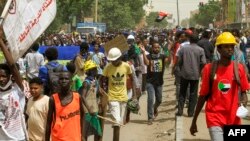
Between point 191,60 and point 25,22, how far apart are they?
642 cm

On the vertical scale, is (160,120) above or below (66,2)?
below

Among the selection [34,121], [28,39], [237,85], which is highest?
[28,39]

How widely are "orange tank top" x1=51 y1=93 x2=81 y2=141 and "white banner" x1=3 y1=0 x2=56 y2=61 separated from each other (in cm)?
63

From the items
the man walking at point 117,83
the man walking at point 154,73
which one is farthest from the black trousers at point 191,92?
the man walking at point 117,83

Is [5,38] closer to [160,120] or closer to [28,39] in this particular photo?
[28,39]

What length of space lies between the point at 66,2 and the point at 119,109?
40.0 metres

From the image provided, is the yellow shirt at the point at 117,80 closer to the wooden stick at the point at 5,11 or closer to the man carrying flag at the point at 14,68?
the man carrying flag at the point at 14,68

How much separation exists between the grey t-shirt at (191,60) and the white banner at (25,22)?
6137 millimetres

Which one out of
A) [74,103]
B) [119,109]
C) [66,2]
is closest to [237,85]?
[74,103]

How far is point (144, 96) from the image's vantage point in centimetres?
1772

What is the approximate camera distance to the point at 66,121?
621cm

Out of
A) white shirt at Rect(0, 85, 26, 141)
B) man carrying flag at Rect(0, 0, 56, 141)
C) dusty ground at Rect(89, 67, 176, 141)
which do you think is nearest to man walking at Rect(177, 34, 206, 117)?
dusty ground at Rect(89, 67, 176, 141)

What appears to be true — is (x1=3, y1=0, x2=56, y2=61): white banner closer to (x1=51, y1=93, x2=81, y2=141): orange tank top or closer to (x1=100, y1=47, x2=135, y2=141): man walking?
(x1=51, y1=93, x2=81, y2=141): orange tank top

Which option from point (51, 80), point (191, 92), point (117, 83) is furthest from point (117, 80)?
point (191, 92)
